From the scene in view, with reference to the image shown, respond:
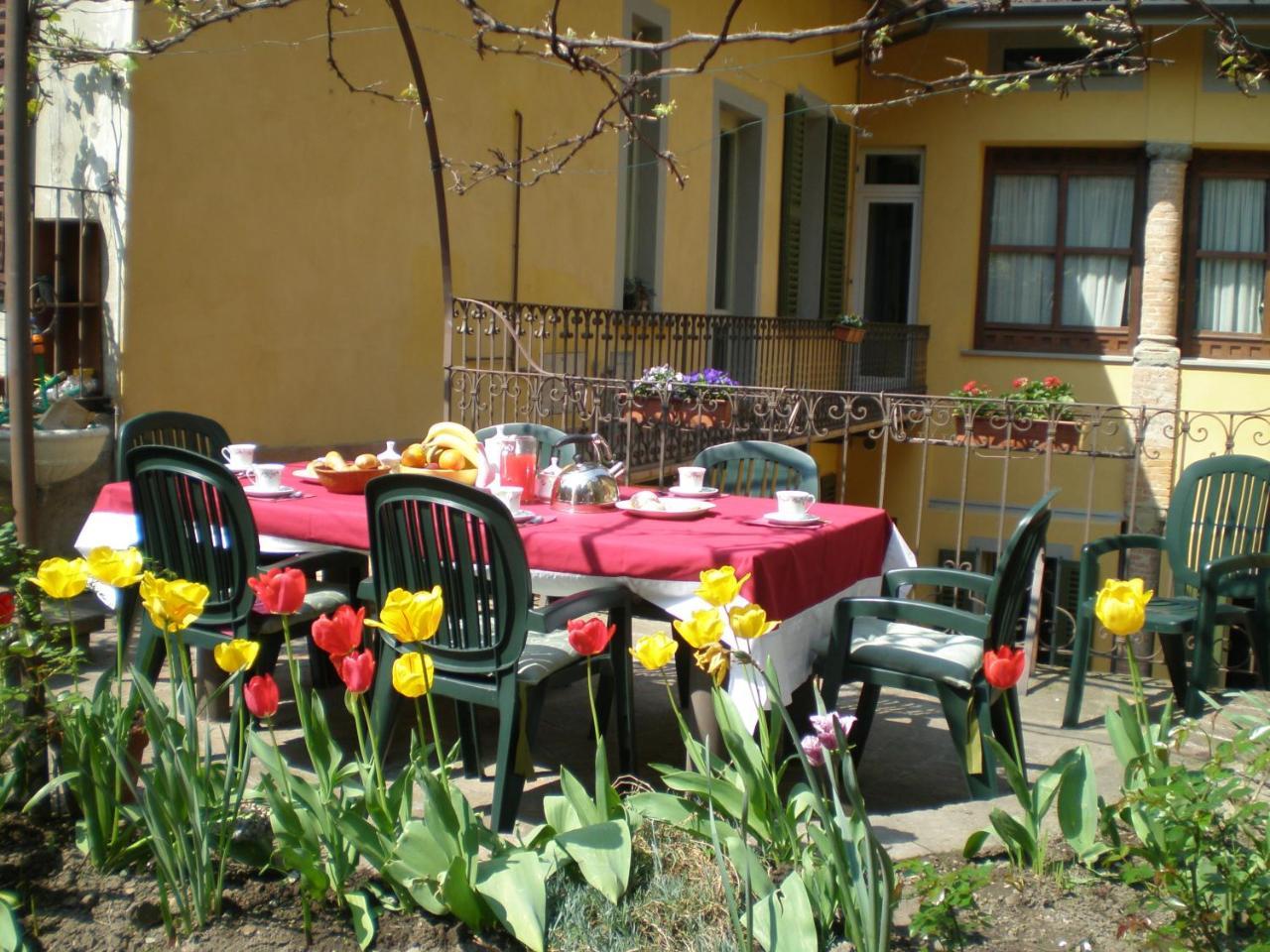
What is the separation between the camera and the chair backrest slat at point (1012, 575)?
366 cm

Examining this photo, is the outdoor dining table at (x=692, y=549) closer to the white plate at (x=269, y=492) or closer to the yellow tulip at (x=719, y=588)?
the white plate at (x=269, y=492)

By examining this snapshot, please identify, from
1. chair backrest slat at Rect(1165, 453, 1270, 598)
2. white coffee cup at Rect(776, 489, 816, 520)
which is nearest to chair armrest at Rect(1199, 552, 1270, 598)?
chair backrest slat at Rect(1165, 453, 1270, 598)

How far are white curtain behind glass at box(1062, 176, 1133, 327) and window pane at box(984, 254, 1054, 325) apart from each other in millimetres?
Result: 175

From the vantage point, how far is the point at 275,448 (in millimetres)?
7176

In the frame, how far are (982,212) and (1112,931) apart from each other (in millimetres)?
12719

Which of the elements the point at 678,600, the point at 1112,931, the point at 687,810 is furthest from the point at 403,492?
the point at 1112,931

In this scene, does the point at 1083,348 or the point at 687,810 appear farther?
the point at 1083,348

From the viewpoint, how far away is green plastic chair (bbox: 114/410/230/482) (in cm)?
492

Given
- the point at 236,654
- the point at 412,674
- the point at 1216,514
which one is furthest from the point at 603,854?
the point at 1216,514

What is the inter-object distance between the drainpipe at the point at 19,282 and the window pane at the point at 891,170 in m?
12.4

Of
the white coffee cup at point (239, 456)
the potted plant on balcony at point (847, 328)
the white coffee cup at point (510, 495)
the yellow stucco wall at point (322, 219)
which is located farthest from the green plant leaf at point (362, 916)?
the potted plant on balcony at point (847, 328)

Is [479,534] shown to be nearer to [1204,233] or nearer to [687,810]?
[687,810]

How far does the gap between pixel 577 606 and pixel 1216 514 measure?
2984 mm

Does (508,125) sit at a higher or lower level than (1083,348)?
higher
